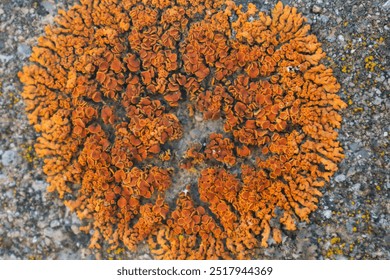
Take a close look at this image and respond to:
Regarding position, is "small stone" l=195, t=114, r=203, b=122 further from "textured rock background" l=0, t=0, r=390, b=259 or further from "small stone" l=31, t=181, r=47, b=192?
"small stone" l=31, t=181, r=47, b=192

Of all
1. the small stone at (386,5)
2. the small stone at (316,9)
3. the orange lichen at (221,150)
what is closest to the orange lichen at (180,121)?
the orange lichen at (221,150)

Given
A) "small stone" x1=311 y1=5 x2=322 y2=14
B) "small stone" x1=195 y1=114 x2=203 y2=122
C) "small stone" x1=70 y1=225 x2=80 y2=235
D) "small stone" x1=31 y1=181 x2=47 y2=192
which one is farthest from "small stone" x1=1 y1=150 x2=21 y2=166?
"small stone" x1=311 y1=5 x2=322 y2=14

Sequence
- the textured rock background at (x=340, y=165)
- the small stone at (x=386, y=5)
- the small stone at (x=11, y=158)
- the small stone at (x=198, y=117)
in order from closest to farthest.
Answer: the textured rock background at (x=340, y=165)
the small stone at (x=386, y=5)
the small stone at (x=198, y=117)
the small stone at (x=11, y=158)

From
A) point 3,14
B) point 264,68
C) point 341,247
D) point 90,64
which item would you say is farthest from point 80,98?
point 341,247

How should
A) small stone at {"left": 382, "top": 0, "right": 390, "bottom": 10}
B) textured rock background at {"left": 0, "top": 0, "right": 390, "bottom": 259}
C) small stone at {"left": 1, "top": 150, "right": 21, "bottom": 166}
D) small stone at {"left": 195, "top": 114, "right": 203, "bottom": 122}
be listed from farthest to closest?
small stone at {"left": 1, "top": 150, "right": 21, "bottom": 166}
small stone at {"left": 195, "top": 114, "right": 203, "bottom": 122}
small stone at {"left": 382, "top": 0, "right": 390, "bottom": 10}
textured rock background at {"left": 0, "top": 0, "right": 390, "bottom": 259}

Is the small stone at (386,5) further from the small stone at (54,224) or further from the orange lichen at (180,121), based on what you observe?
the small stone at (54,224)

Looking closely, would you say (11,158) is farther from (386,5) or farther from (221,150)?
(386,5)

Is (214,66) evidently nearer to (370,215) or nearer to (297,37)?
(297,37)
